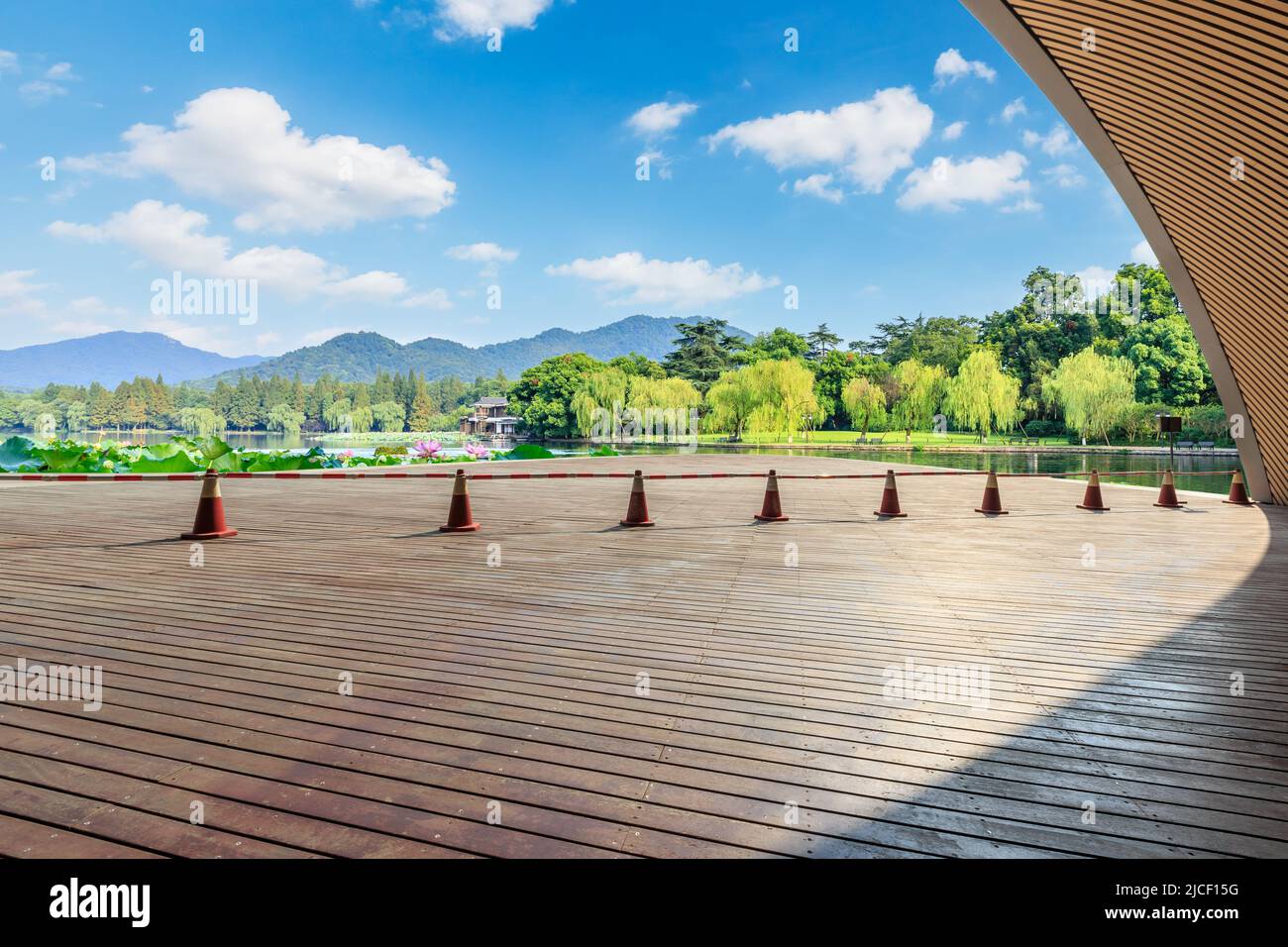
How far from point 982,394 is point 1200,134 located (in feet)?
156

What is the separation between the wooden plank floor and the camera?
2.09 meters

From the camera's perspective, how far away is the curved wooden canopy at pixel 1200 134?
736 cm

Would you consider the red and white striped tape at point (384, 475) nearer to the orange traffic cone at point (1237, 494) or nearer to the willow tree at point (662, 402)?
the orange traffic cone at point (1237, 494)

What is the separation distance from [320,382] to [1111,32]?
207519mm

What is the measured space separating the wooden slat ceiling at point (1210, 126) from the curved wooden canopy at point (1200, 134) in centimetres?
2

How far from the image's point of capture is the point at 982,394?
52500 millimetres

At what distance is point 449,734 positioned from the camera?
108 inches

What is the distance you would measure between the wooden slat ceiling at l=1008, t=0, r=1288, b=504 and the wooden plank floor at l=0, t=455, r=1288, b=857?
4.94 m

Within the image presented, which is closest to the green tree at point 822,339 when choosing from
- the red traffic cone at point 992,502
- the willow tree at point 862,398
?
the willow tree at point 862,398

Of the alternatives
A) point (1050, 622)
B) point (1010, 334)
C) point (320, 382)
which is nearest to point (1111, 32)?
point (1050, 622)

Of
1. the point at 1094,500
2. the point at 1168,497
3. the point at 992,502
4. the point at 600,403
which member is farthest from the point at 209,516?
the point at 600,403

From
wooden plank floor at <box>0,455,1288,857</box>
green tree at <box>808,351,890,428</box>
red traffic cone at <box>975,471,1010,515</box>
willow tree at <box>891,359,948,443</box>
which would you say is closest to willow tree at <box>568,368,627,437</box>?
willow tree at <box>891,359,948,443</box>

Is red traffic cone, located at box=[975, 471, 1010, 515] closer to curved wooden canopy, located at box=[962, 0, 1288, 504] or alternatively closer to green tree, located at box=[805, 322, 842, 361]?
curved wooden canopy, located at box=[962, 0, 1288, 504]
